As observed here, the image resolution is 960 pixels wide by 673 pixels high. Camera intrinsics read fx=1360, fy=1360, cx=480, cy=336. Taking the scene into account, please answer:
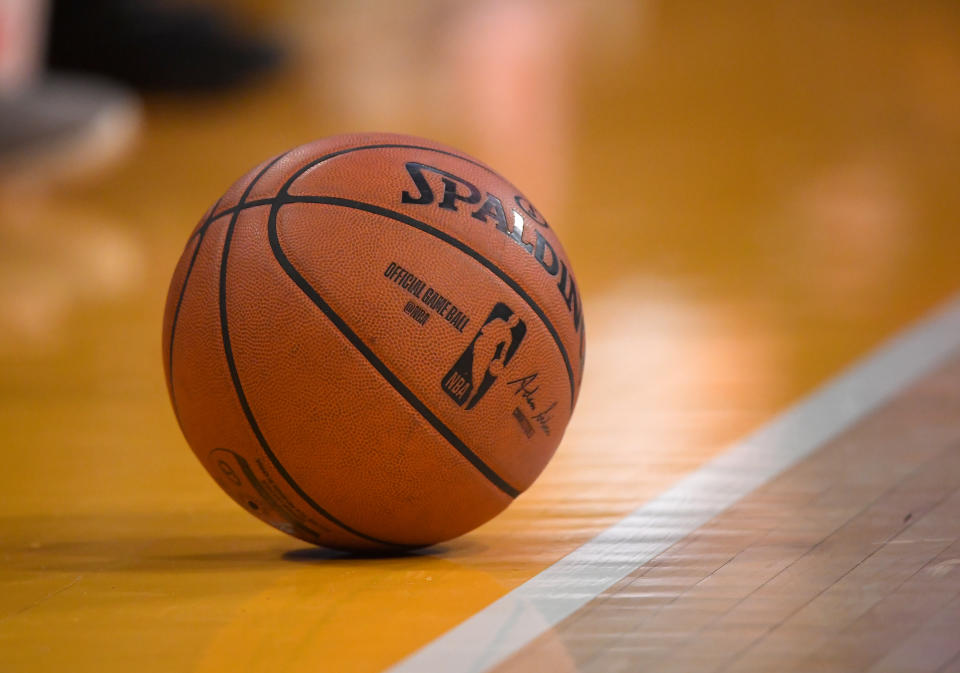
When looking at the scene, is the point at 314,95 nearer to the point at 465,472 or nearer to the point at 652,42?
the point at 652,42

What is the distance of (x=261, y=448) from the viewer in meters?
2.68

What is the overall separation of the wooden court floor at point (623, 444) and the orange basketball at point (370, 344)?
20 centimetres

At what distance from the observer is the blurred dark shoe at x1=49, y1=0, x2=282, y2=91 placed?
1256 cm

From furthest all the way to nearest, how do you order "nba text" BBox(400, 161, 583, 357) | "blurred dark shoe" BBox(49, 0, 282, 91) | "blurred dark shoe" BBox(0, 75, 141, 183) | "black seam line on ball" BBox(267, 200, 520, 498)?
"blurred dark shoe" BBox(49, 0, 282, 91) < "blurred dark shoe" BBox(0, 75, 141, 183) < "nba text" BBox(400, 161, 583, 357) < "black seam line on ball" BBox(267, 200, 520, 498)

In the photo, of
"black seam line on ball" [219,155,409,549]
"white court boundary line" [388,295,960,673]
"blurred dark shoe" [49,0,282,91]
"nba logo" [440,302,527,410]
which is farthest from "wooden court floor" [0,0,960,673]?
"blurred dark shoe" [49,0,282,91]

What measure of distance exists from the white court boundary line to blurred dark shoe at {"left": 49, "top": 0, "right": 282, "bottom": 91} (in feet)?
30.5

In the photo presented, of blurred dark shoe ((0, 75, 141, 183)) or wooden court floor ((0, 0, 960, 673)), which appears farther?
blurred dark shoe ((0, 75, 141, 183))

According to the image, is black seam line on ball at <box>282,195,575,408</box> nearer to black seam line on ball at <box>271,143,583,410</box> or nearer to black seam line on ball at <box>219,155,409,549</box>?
black seam line on ball at <box>271,143,583,410</box>

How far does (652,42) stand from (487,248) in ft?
40.0

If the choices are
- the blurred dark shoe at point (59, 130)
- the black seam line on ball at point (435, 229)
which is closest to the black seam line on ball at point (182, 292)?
the black seam line on ball at point (435, 229)

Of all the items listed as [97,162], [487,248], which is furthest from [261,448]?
[97,162]

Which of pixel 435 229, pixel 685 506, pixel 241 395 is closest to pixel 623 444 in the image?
pixel 685 506

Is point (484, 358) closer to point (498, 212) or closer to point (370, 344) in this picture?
point (370, 344)

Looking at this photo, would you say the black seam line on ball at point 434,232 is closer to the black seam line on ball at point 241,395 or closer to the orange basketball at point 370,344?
the orange basketball at point 370,344
